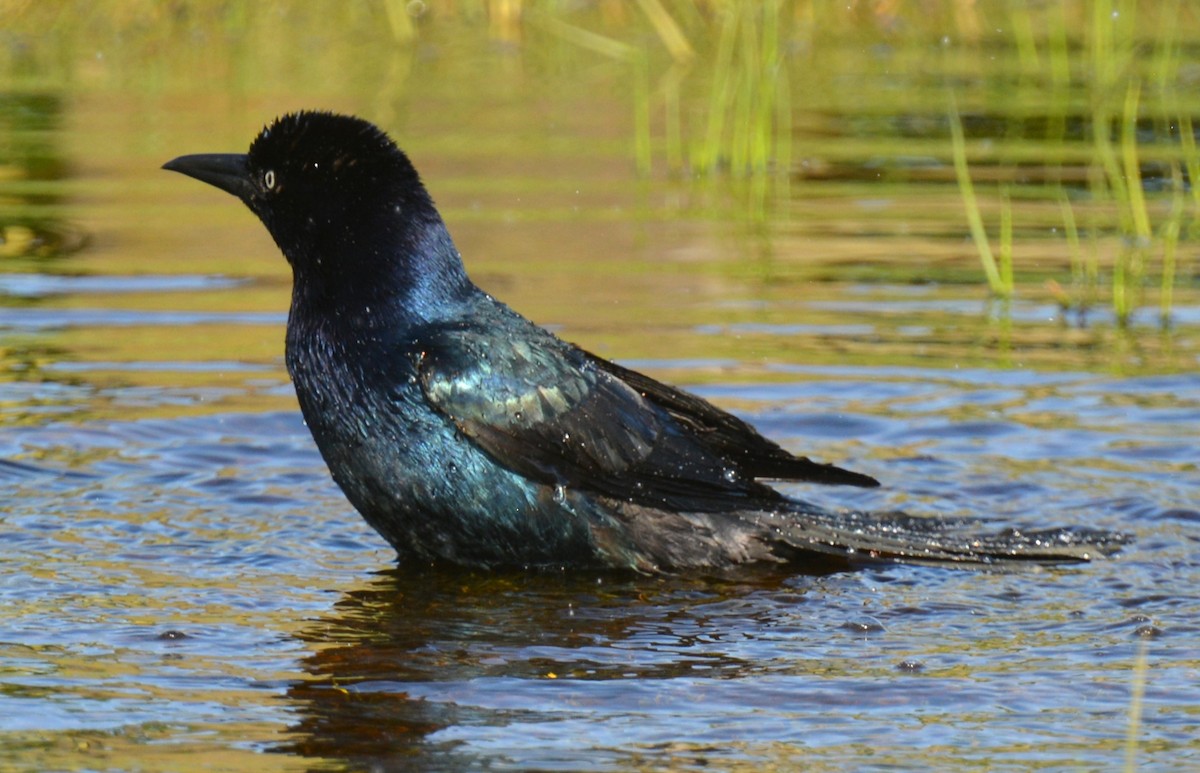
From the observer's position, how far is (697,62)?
1479cm

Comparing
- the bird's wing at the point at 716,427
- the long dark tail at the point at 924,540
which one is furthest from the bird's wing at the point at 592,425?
the long dark tail at the point at 924,540

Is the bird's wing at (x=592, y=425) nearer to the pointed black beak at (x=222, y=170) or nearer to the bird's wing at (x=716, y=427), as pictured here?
the bird's wing at (x=716, y=427)

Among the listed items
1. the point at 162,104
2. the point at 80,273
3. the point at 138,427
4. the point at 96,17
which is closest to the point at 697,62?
the point at 162,104

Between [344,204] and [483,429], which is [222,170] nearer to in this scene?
[344,204]

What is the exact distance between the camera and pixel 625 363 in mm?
7766

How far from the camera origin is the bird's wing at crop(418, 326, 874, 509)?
5.25 meters

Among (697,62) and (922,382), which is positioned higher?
(697,62)

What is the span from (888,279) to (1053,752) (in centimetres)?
528

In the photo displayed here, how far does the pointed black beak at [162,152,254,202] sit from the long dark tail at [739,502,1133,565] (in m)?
1.80

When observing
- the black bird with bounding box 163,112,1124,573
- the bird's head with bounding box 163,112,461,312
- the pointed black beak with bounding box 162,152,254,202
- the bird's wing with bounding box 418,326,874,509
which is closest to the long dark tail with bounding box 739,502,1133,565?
the black bird with bounding box 163,112,1124,573

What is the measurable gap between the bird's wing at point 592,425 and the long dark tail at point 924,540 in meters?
0.13

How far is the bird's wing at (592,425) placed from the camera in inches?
207

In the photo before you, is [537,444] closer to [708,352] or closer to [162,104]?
[708,352]

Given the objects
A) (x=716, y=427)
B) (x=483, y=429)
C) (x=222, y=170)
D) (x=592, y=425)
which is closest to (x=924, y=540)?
(x=716, y=427)
